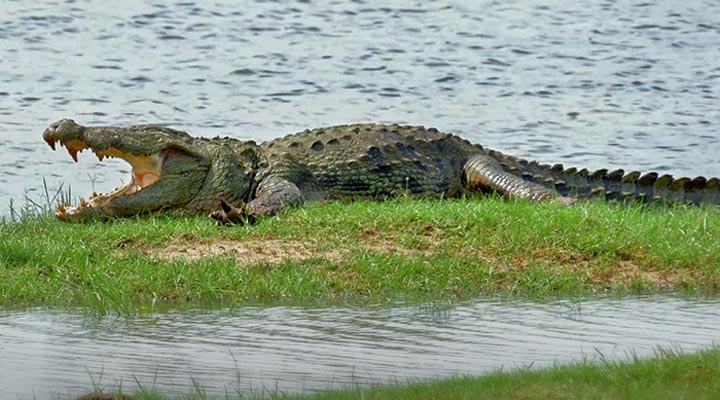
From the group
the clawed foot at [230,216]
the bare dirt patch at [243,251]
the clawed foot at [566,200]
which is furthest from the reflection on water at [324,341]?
the clawed foot at [566,200]

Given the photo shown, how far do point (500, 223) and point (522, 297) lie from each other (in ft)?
4.46

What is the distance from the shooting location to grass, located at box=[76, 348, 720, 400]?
6.00m

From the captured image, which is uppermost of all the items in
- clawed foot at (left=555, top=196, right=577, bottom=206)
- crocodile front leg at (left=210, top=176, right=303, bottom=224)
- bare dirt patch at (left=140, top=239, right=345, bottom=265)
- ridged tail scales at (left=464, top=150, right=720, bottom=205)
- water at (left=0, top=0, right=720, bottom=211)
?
bare dirt patch at (left=140, top=239, right=345, bottom=265)

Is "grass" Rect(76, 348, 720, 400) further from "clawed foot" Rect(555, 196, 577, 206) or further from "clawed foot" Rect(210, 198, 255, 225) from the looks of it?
"clawed foot" Rect(555, 196, 577, 206)

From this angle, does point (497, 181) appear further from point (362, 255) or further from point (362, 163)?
point (362, 255)

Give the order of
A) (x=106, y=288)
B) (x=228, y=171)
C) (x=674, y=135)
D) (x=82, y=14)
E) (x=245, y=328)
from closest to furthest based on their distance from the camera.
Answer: (x=245, y=328)
(x=106, y=288)
(x=228, y=171)
(x=674, y=135)
(x=82, y=14)

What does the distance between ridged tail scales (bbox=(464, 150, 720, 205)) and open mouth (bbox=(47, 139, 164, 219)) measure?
101 inches

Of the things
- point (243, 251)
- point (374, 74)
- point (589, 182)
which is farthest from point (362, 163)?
point (374, 74)

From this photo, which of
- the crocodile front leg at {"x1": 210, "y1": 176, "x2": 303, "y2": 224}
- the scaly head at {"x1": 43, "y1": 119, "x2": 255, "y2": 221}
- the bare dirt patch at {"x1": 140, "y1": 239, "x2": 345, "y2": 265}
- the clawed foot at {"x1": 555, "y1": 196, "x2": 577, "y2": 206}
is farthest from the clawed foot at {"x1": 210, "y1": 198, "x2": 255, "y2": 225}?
the clawed foot at {"x1": 555, "y1": 196, "x2": 577, "y2": 206}

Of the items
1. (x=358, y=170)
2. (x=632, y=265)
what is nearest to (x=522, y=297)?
(x=632, y=265)

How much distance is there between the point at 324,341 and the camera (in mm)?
7824

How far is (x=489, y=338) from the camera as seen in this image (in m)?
7.91

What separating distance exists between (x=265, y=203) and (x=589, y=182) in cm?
308

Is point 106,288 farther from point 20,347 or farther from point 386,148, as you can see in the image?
point 386,148
